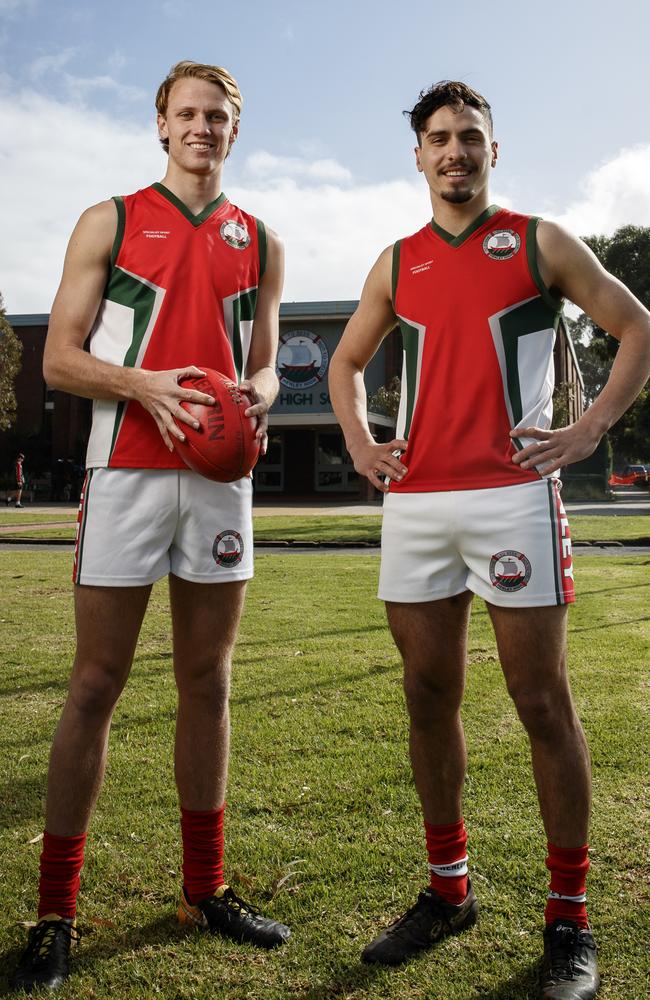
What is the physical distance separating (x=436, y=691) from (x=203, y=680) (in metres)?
0.73

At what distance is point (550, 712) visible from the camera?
2.34m

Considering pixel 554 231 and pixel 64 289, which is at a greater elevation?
pixel 554 231

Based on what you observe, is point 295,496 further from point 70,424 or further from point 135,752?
point 135,752

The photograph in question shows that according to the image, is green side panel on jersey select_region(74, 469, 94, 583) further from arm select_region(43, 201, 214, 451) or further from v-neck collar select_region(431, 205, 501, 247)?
v-neck collar select_region(431, 205, 501, 247)

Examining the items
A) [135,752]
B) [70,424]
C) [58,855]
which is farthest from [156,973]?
[70,424]

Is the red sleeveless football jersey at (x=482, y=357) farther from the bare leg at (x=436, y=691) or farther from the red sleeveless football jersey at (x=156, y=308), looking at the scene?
the red sleeveless football jersey at (x=156, y=308)

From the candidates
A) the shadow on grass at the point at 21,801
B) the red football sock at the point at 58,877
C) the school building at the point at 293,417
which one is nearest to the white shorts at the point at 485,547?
the red football sock at the point at 58,877

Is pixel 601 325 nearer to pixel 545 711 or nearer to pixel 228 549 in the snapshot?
pixel 545 711

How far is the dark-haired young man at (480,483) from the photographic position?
7.72 ft

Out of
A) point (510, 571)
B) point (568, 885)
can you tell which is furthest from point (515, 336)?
point (568, 885)

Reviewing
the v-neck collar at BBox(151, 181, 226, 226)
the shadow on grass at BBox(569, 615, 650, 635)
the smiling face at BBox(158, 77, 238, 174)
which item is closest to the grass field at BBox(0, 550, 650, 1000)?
the shadow on grass at BBox(569, 615, 650, 635)

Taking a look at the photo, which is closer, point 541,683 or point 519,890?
point 541,683

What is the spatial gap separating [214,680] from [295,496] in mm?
33153

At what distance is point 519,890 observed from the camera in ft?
9.03
